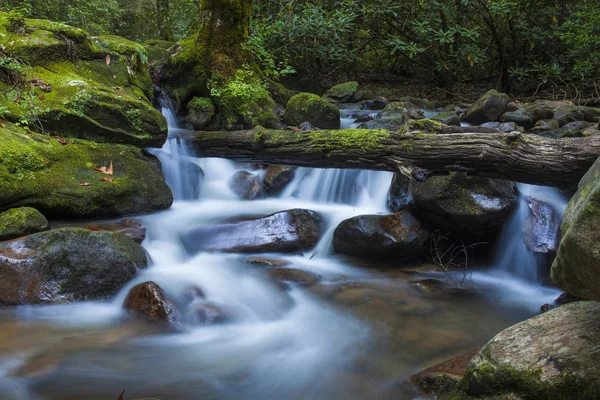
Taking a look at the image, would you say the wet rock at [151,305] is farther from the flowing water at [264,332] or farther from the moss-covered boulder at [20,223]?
the moss-covered boulder at [20,223]

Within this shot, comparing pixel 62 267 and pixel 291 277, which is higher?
pixel 62 267

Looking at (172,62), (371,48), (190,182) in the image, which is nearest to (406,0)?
(371,48)

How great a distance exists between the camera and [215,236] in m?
6.04

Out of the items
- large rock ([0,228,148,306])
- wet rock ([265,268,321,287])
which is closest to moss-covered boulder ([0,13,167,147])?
large rock ([0,228,148,306])

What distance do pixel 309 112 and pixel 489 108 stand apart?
4.30 meters

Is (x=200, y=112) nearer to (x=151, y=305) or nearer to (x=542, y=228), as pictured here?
(x=151, y=305)

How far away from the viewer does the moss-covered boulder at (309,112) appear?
29.8 ft

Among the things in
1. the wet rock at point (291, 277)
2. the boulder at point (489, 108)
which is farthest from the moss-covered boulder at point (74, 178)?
the boulder at point (489, 108)

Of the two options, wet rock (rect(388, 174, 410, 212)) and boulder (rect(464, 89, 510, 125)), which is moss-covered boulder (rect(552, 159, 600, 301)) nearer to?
wet rock (rect(388, 174, 410, 212))

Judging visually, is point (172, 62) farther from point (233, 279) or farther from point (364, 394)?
point (364, 394)

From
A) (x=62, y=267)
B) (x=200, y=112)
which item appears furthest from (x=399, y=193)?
(x=62, y=267)

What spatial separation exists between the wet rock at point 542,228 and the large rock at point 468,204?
28 centimetres

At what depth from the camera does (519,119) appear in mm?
9805

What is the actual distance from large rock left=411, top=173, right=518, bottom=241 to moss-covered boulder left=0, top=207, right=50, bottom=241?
440 centimetres
